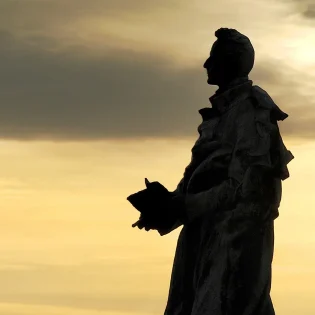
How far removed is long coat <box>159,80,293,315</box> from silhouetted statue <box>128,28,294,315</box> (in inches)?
0.4

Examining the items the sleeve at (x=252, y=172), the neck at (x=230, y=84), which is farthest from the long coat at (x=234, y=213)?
the neck at (x=230, y=84)

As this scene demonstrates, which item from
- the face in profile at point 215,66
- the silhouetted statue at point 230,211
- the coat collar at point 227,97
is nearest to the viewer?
the silhouetted statue at point 230,211

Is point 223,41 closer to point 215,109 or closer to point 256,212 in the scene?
point 215,109

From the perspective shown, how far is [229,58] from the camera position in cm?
1891

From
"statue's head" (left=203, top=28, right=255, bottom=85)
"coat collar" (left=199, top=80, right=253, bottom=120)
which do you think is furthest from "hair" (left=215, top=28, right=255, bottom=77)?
"coat collar" (left=199, top=80, right=253, bottom=120)

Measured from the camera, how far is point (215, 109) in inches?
749

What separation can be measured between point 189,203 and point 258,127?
3.80ft

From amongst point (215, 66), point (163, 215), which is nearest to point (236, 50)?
point (215, 66)

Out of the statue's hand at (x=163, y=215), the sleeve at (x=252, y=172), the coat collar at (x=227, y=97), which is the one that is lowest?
the statue's hand at (x=163, y=215)

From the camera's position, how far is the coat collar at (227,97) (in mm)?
18828

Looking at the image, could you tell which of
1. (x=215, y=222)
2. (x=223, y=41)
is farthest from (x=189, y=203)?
(x=223, y=41)

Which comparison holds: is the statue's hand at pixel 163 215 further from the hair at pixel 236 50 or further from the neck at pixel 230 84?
the hair at pixel 236 50

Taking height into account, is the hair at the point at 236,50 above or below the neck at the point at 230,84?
above

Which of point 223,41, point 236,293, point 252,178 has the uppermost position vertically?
point 223,41
